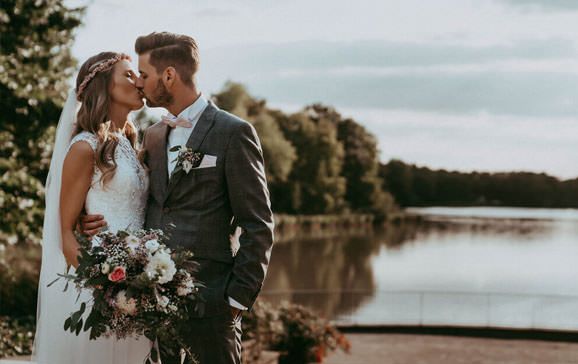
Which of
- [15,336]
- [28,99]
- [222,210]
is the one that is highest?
[28,99]

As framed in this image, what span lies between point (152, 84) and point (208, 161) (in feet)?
1.52

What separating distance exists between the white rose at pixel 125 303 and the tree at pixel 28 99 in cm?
768

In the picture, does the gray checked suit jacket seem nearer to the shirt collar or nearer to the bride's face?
the shirt collar

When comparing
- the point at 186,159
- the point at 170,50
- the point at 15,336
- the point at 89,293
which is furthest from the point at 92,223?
the point at 15,336

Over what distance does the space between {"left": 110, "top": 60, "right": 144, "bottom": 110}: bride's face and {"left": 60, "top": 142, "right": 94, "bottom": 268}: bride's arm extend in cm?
32

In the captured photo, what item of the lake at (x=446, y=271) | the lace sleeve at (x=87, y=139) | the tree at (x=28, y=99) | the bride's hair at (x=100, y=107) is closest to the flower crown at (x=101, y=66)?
the bride's hair at (x=100, y=107)

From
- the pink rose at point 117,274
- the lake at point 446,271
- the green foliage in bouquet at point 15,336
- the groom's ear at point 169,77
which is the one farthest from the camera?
the lake at point 446,271

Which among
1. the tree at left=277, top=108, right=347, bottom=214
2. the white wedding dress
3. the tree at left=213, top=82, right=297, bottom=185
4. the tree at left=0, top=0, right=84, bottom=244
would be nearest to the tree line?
the tree at left=277, top=108, right=347, bottom=214

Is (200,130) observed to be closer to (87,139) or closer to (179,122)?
(179,122)

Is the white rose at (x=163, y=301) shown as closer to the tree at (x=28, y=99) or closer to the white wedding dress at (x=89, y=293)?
the white wedding dress at (x=89, y=293)

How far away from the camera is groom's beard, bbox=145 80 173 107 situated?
12.5 feet

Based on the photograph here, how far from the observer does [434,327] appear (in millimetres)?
25000

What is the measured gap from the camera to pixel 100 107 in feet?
14.1

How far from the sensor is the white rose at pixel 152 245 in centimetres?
340
